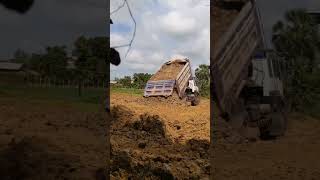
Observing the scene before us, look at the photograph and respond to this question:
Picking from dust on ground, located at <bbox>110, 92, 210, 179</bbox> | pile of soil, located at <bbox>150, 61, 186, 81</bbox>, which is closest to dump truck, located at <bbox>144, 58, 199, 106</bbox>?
pile of soil, located at <bbox>150, 61, 186, 81</bbox>

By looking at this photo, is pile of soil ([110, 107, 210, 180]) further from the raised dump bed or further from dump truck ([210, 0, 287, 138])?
the raised dump bed

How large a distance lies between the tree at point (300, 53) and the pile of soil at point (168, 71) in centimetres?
356

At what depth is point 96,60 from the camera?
604 cm

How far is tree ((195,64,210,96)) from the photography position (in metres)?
18.8

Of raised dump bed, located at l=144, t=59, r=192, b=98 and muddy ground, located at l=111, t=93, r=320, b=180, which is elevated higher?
raised dump bed, located at l=144, t=59, r=192, b=98

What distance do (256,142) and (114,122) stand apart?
3146 millimetres

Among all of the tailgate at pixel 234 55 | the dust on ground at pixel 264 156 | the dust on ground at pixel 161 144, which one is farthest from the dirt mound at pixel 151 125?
the tailgate at pixel 234 55

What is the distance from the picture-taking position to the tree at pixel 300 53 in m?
13.1

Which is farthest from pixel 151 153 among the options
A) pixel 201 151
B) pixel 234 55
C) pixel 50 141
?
pixel 234 55

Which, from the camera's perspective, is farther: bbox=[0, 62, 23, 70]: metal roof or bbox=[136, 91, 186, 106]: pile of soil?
bbox=[136, 91, 186, 106]: pile of soil

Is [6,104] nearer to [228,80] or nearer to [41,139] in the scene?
[41,139]

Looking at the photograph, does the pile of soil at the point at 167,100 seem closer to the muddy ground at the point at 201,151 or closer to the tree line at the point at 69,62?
the muddy ground at the point at 201,151

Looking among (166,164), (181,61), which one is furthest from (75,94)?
(181,61)

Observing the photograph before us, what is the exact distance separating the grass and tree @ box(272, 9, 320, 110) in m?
4.91
